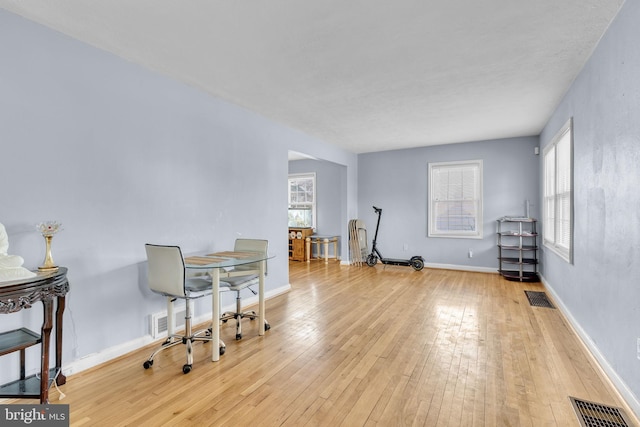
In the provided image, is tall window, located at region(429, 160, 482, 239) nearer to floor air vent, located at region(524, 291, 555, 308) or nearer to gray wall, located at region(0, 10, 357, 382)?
floor air vent, located at region(524, 291, 555, 308)

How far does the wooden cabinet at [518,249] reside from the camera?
18.7 feet

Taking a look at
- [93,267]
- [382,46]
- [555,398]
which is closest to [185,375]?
[93,267]

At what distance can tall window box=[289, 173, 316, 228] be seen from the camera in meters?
8.69

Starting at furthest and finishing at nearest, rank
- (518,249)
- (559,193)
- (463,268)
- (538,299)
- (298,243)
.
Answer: (298,243), (463,268), (518,249), (538,299), (559,193)

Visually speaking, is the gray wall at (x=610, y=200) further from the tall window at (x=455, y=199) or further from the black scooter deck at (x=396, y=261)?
the black scooter deck at (x=396, y=261)

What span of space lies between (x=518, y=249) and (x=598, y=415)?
168 inches

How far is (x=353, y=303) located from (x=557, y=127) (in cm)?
362

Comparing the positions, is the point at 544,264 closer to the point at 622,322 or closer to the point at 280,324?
the point at 622,322

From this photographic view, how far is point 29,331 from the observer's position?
212cm

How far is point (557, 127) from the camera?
428 cm

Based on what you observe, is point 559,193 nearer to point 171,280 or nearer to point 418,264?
point 418,264

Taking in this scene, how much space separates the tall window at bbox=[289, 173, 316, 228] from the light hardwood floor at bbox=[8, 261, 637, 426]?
4.84m

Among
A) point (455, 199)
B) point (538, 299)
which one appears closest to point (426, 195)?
point (455, 199)

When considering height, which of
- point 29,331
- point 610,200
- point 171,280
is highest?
point 610,200
